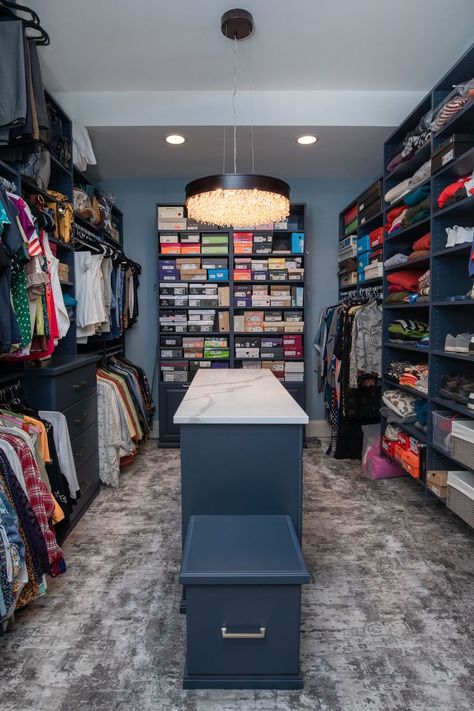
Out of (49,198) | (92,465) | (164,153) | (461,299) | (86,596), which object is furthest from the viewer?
(164,153)

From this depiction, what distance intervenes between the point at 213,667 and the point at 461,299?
2.04 meters

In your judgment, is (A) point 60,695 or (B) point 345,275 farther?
(B) point 345,275

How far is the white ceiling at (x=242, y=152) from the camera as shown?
3365mm

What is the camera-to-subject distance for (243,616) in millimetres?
1399

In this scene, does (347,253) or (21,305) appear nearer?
(21,305)

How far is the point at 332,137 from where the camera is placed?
11.4 feet

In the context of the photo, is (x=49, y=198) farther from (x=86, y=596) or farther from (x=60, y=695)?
(x=60, y=695)

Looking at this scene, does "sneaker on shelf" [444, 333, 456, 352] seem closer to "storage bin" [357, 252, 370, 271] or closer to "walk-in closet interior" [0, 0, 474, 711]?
"walk-in closet interior" [0, 0, 474, 711]

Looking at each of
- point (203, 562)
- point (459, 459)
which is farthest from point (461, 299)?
point (203, 562)

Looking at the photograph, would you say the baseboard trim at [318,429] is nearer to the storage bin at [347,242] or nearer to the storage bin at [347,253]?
the storage bin at [347,253]

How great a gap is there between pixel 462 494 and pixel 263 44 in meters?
2.83

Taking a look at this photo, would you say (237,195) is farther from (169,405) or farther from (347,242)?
(169,405)

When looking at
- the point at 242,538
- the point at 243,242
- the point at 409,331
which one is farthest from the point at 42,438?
the point at 243,242

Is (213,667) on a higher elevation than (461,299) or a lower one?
lower
